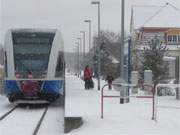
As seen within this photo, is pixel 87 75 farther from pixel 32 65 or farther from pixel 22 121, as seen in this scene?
pixel 22 121

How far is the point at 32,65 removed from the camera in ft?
85.8

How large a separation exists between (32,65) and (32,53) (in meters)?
0.57

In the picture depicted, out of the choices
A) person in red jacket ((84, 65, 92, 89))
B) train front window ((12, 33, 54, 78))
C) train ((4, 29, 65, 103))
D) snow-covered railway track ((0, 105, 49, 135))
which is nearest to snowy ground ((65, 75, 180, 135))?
snow-covered railway track ((0, 105, 49, 135))

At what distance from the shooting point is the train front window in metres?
26.0

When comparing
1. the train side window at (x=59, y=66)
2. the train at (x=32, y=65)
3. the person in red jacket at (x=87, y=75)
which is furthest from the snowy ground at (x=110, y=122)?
the person in red jacket at (x=87, y=75)

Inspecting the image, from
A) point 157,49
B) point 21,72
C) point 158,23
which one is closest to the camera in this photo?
point 21,72

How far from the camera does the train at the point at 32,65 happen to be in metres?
25.9

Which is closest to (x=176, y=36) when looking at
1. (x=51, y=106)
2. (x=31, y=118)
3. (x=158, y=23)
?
(x=158, y=23)

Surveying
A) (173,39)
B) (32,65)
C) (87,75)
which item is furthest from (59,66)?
(173,39)

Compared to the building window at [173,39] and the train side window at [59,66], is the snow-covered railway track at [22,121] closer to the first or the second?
the train side window at [59,66]

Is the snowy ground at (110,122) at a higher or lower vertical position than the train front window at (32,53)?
lower

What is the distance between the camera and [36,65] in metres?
26.2

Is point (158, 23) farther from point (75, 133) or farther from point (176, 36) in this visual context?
point (75, 133)

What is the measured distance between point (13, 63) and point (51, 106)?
328 cm
